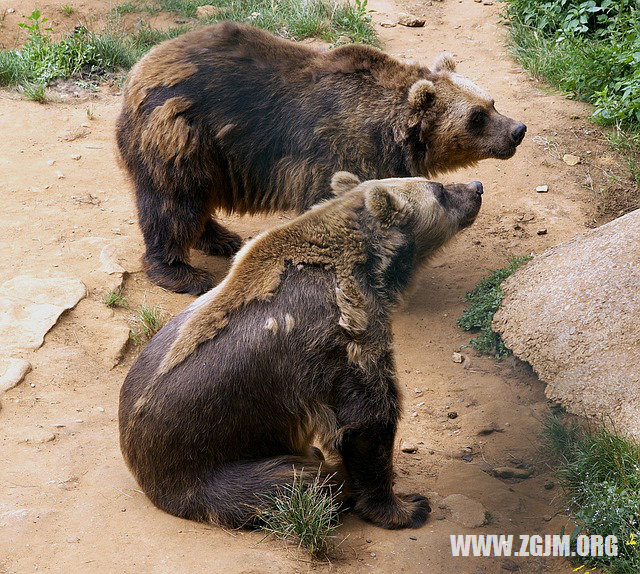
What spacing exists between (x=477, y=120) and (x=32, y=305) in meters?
3.92

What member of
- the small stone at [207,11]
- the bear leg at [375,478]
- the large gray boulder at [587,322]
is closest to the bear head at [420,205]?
the large gray boulder at [587,322]

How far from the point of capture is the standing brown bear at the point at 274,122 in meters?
6.64

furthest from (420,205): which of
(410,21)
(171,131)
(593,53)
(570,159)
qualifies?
(410,21)

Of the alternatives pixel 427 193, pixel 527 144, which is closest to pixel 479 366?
pixel 427 193

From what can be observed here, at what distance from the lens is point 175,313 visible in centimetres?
694

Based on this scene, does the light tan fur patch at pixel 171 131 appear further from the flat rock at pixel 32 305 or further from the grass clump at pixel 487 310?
the grass clump at pixel 487 310

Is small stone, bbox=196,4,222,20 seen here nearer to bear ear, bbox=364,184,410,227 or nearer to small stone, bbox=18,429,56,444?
bear ear, bbox=364,184,410,227

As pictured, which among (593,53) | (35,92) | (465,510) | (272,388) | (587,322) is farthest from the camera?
(35,92)

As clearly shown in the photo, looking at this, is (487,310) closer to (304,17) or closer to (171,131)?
(171,131)

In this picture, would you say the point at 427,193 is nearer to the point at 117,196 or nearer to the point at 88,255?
the point at 88,255

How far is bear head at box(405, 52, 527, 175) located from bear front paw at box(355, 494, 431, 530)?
3.22m

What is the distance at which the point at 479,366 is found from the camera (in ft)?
20.7

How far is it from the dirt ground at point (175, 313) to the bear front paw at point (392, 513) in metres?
0.05

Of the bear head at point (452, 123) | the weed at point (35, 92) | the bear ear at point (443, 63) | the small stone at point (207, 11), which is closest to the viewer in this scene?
the bear head at point (452, 123)
